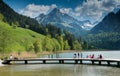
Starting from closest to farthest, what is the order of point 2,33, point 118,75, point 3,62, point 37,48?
point 118,75 < point 3,62 < point 2,33 < point 37,48

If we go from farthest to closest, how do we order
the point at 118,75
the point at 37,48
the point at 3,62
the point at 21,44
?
the point at 21,44 < the point at 37,48 < the point at 3,62 < the point at 118,75

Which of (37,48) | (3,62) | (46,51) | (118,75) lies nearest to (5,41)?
(3,62)

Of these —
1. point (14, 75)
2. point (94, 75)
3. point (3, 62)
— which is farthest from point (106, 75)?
point (3, 62)

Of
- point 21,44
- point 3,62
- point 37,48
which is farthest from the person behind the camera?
point 21,44

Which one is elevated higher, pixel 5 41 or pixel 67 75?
pixel 5 41

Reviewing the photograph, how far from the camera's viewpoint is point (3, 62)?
280ft

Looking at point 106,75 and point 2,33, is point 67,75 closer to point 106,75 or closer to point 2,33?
point 106,75

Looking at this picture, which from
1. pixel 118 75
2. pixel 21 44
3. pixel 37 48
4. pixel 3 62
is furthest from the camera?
pixel 21 44

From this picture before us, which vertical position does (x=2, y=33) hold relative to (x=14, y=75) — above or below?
above

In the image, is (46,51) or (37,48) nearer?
(37,48)

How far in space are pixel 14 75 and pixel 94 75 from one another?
1410 cm

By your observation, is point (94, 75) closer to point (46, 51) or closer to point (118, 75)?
point (118, 75)

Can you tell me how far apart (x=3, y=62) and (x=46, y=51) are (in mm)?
111303

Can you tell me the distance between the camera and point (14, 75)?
54.4 metres
